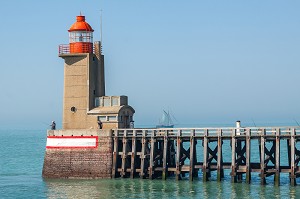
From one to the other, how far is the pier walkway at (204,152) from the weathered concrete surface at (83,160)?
1.92ft

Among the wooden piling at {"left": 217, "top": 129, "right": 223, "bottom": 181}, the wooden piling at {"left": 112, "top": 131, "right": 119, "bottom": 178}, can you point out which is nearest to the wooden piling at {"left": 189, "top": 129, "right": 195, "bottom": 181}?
the wooden piling at {"left": 217, "top": 129, "right": 223, "bottom": 181}

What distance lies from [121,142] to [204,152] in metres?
6.63

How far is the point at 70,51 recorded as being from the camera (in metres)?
54.0

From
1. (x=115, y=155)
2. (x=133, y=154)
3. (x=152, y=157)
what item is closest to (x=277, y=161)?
(x=152, y=157)

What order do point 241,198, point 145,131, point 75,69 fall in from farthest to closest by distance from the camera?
1. point 75,69
2. point 145,131
3. point 241,198

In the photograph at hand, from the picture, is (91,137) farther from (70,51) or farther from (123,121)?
(70,51)

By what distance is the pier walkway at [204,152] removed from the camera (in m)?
46.5

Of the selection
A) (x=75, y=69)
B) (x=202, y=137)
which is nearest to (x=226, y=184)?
(x=202, y=137)

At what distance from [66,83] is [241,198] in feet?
58.6

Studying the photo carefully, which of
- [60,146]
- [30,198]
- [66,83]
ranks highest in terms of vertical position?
[66,83]

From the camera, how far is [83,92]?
5353 centimetres

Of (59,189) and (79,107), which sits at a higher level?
(79,107)

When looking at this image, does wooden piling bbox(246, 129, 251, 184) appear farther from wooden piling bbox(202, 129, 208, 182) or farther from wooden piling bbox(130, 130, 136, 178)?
wooden piling bbox(130, 130, 136, 178)

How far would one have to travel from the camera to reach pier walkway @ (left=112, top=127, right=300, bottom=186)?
46.5 m
